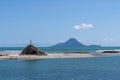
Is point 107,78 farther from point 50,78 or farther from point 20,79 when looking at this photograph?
point 20,79

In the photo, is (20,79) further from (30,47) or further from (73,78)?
(30,47)

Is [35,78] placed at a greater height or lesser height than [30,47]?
lesser

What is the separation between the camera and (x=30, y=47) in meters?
114

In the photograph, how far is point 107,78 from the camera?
4959 centimetres

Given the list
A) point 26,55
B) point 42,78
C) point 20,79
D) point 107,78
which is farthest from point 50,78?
point 26,55

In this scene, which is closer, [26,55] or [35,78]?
[35,78]

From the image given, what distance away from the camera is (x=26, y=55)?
112 m

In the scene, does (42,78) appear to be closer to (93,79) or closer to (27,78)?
(27,78)

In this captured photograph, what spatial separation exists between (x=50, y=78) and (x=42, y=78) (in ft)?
3.86

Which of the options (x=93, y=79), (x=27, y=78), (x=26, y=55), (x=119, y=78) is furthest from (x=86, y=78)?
(x=26, y=55)

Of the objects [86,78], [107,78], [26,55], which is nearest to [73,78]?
[86,78]

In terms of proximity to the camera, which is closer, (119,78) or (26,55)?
(119,78)

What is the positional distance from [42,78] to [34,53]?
64.0 m

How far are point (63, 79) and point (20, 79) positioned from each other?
615 cm
